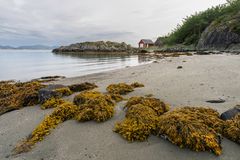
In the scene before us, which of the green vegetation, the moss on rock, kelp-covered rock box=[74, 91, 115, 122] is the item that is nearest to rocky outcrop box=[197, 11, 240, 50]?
the green vegetation

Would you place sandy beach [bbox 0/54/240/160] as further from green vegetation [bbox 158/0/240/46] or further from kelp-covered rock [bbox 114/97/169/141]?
green vegetation [bbox 158/0/240/46]

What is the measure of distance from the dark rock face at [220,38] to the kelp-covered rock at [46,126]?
3654 centimetres

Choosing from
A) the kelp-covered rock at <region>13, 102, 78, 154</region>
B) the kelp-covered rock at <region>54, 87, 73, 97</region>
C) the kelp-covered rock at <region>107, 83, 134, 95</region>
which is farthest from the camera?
the kelp-covered rock at <region>107, 83, 134, 95</region>

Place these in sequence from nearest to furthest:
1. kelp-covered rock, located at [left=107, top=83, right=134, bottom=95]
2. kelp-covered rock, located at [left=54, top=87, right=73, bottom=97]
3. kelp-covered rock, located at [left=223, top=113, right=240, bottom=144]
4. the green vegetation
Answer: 1. kelp-covered rock, located at [left=223, top=113, right=240, bottom=144]
2. kelp-covered rock, located at [left=54, top=87, right=73, bottom=97]
3. kelp-covered rock, located at [left=107, top=83, right=134, bottom=95]
4. the green vegetation

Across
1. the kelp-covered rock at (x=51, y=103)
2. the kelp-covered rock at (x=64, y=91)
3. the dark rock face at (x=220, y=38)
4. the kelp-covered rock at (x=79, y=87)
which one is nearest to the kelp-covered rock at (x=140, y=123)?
the kelp-covered rock at (x=51, y=103)

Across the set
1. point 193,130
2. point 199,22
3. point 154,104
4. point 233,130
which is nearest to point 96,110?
point 154,104

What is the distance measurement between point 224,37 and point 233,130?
38.3 meters

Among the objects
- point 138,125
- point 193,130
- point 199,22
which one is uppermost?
point 199,22

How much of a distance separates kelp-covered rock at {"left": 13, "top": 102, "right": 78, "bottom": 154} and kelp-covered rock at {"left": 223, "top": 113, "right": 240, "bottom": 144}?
3.18m

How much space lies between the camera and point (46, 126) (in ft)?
14.2

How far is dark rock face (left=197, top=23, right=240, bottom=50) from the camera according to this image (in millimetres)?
35031

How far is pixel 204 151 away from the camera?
10.1 feet

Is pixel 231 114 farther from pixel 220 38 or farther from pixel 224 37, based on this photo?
pixel 220 38

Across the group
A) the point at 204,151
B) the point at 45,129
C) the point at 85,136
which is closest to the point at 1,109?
the point at 45,129
